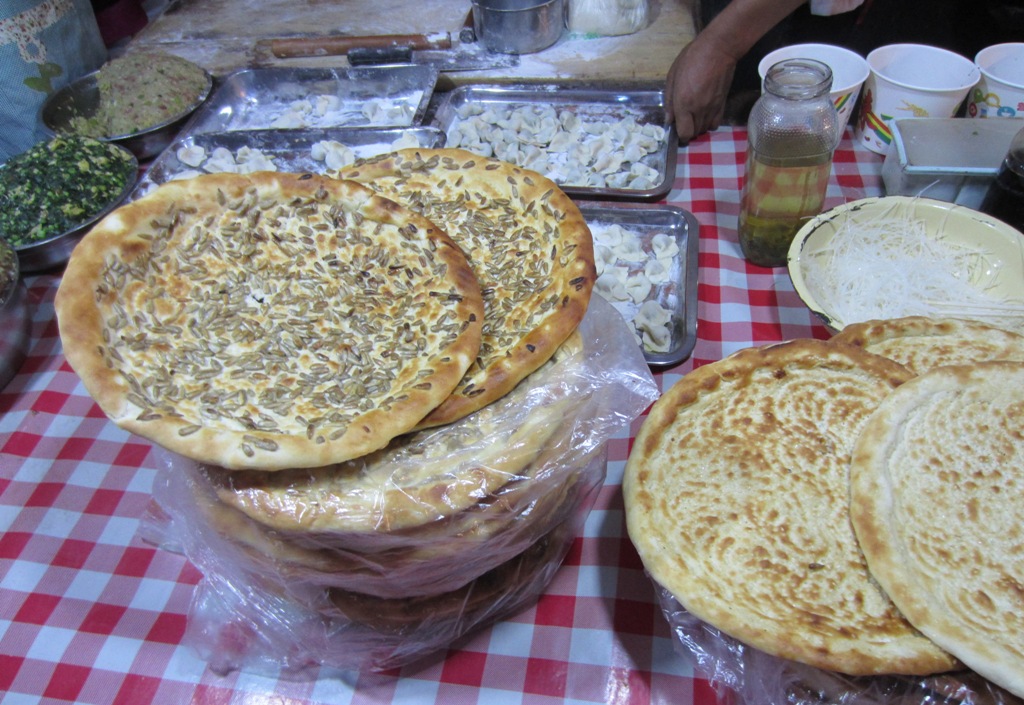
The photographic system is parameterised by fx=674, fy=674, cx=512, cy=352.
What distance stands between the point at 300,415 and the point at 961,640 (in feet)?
3.94

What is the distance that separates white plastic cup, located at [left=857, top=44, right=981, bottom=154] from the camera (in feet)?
8.30

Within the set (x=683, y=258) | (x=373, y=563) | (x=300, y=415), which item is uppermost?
(x=300, y=415)

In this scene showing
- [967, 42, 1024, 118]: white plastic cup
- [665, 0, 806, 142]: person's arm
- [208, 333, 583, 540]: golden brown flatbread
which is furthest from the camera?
[665, 0, 806, 142]: person's arm

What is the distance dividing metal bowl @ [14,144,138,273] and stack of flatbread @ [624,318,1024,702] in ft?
7.71

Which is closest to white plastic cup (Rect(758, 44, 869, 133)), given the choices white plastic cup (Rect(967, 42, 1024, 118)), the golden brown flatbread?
white plastic cup (Rect(967, 42, 1024, 118))

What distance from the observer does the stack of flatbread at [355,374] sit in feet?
4.10

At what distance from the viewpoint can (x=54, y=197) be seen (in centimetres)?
265

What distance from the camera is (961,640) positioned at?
109cm

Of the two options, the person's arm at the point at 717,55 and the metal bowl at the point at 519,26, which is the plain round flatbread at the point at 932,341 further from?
the metal bowl at the point at 519,26

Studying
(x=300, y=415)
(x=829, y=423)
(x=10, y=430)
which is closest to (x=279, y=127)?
(x=10, y=430)

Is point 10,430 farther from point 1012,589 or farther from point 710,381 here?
point 1012,589

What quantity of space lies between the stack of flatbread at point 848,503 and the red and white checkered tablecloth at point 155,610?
0.38 metres

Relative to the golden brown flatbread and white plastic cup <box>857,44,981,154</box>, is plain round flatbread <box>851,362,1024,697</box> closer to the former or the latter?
the golden brown flatbread

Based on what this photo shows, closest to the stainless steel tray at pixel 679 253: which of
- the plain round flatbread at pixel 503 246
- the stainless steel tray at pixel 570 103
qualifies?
the stainless steel tray at pixel 570 103
